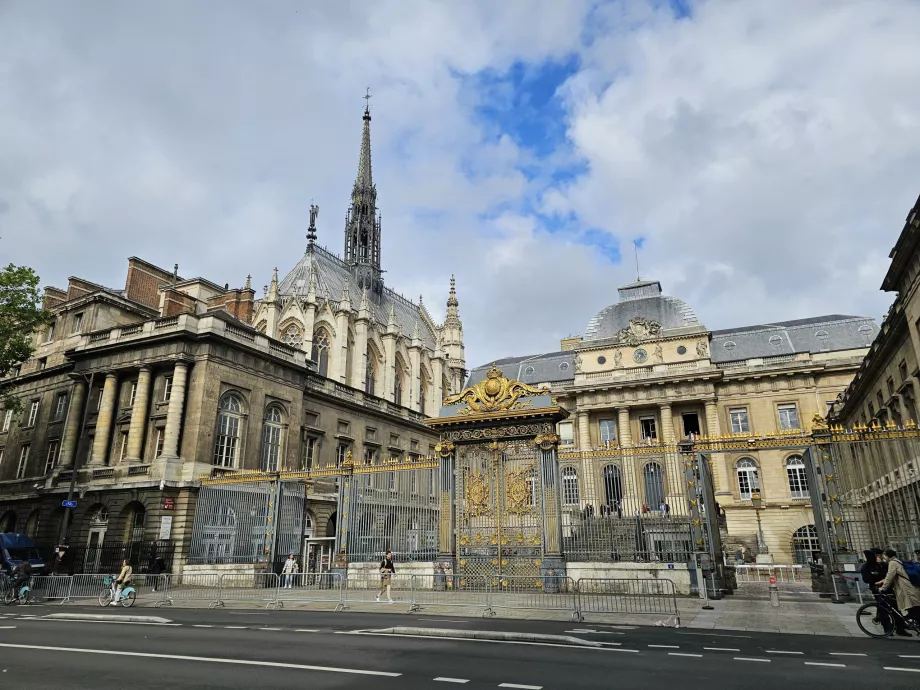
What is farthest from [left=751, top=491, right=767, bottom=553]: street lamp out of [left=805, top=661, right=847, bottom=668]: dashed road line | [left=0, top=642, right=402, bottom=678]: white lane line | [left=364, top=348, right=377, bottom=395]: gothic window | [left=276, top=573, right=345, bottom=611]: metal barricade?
[left=364, top=348, right=377, bottom=395]: gothic window

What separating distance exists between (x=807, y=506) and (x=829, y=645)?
29.7 m

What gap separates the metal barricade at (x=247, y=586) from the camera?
1734cm

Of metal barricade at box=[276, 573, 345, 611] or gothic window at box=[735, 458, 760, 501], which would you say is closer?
metal barricade at box=[276, 573, 345, 611]

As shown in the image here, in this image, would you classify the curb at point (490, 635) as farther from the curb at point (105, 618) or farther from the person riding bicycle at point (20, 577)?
the person riding bicycle at point (20, 577)

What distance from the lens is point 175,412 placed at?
25.2 m

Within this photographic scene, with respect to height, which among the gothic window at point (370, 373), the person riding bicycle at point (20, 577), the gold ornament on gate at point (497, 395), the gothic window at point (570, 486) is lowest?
the person riding bicycle at point (20, 577)

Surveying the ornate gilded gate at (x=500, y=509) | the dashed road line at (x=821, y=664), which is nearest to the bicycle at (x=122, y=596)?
the ornate gilded gate at (x=500, y=509)

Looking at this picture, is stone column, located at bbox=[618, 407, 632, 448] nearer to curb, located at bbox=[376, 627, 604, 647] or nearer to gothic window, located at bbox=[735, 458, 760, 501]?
gothic window, located at bbox=[735, 458, 760, 501]

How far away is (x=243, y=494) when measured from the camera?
22.8m

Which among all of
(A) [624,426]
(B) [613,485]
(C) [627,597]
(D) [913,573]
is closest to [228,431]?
(B) [613,485]

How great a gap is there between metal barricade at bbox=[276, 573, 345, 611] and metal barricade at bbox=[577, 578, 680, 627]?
230 inches

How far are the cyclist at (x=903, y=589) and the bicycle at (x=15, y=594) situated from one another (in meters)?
22.0

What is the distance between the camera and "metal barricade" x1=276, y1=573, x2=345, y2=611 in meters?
15.8

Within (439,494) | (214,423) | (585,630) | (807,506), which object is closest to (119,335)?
(214,423)
